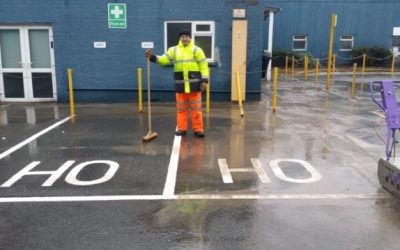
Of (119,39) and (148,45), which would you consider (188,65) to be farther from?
(119,39)

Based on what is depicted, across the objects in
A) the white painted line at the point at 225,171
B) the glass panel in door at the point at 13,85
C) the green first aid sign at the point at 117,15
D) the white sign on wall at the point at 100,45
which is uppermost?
the green first aid sign at the point at 117,15

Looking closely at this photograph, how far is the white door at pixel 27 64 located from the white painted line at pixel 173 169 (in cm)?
650

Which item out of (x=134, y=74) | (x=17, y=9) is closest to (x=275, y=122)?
(x=134, y=74)

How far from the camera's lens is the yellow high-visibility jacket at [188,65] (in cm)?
816

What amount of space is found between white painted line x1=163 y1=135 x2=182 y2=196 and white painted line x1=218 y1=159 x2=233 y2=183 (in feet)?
2.19

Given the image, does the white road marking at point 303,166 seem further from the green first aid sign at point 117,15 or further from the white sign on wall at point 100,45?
the white sign on wall at point 100,45

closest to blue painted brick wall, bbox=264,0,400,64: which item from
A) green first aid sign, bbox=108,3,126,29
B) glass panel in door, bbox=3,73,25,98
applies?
green first aid sign, bbox=108,3,126,29

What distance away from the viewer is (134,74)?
42.7ft

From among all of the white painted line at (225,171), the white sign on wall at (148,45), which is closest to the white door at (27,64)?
the white sign on wall at (148,45)

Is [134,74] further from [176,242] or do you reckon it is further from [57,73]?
[176,242]

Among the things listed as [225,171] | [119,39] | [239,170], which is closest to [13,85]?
[119,39]

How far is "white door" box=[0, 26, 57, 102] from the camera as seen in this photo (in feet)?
41.8

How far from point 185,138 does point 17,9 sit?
7.30 meters

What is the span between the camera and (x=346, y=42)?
3180 cm
